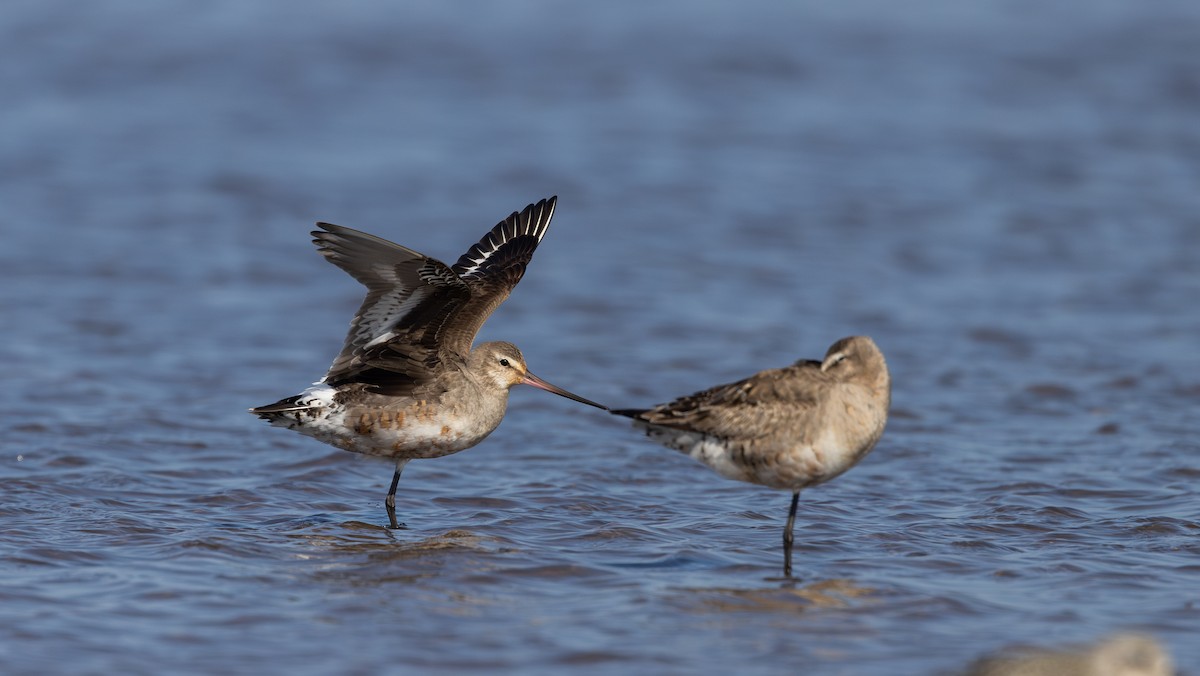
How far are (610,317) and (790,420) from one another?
16.6 ft

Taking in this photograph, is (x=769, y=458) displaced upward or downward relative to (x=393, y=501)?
upward

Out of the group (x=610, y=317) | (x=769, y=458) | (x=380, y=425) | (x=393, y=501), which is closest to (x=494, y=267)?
(x=380, y=425)

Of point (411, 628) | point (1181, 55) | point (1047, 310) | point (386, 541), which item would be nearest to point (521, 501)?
point (386, 541)

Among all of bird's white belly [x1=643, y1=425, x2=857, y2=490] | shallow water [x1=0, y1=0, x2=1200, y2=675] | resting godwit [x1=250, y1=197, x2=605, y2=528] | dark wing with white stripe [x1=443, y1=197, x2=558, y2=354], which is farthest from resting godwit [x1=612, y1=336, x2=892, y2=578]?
dark wing with white stripe [x1=443, y1=197, x2=558, y2=354]

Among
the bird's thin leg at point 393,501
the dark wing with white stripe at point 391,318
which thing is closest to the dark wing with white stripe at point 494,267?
the dark wing with white stripe at point 391,318

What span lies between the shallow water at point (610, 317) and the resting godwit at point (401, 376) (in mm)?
372

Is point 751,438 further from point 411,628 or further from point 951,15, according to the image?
point 951,15

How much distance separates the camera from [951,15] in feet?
64.5

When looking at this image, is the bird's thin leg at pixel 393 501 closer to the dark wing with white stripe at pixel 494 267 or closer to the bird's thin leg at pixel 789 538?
the dark wing with white stripe at pixel 494 267

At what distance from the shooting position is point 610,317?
10523mm

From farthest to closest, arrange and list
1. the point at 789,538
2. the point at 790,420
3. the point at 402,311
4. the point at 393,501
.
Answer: the point at 402,311 → the point at 393,501 → the point at 789,538 → the point at 790,420

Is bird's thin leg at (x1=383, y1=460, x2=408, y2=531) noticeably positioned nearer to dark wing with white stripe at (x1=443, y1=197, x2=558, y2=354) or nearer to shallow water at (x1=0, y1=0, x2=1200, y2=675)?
shallow water at (x1=0, y1=0, x2=1200, y2=675)

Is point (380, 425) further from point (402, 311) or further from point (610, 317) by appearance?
point (610, 317)

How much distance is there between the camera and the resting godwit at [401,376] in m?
6.64
